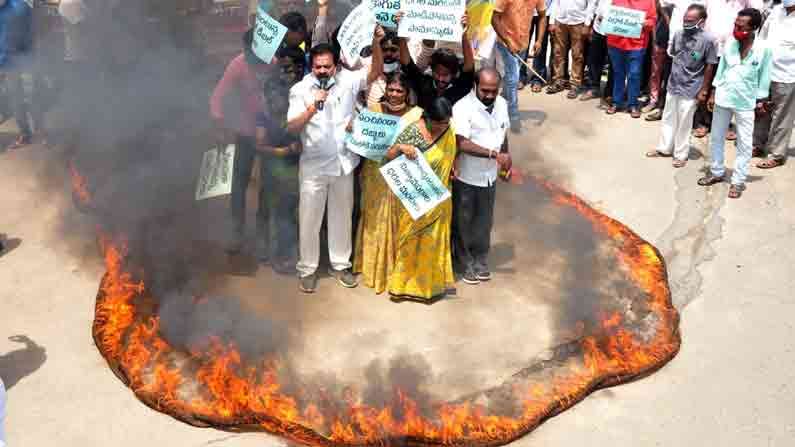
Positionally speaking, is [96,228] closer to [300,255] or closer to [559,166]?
[300,255]

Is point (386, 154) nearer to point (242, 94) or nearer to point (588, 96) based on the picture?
point (242, 94)

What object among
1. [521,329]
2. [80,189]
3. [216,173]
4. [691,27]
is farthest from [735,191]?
[80,189]

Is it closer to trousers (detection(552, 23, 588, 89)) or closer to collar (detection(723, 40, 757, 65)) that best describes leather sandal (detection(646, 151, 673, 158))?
collar (detection(723, 40, 757, 65))

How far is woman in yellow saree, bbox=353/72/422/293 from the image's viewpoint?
6.16 metres

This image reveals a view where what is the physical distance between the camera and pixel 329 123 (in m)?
6.20

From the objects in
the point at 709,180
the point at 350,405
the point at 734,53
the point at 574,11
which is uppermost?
the point at 734,53

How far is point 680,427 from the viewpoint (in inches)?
217

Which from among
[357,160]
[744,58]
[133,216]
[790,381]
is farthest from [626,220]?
[133,216]

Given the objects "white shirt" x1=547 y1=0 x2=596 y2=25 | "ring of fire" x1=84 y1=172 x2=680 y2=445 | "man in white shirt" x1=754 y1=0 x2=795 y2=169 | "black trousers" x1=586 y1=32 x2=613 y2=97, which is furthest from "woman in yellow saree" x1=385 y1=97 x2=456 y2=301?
"white shirt" x1=547 y1=0 x2=596 y2=25

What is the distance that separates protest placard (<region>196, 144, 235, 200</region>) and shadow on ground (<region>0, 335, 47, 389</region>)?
1604 millimetres

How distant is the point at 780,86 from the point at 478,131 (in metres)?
4.49

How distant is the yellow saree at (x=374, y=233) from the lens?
6.49 metres

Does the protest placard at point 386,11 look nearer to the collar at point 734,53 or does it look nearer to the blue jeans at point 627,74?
the collar at point 734,53

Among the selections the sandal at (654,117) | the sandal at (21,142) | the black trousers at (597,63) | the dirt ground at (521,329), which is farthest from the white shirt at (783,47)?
the sandal at (21,142)
